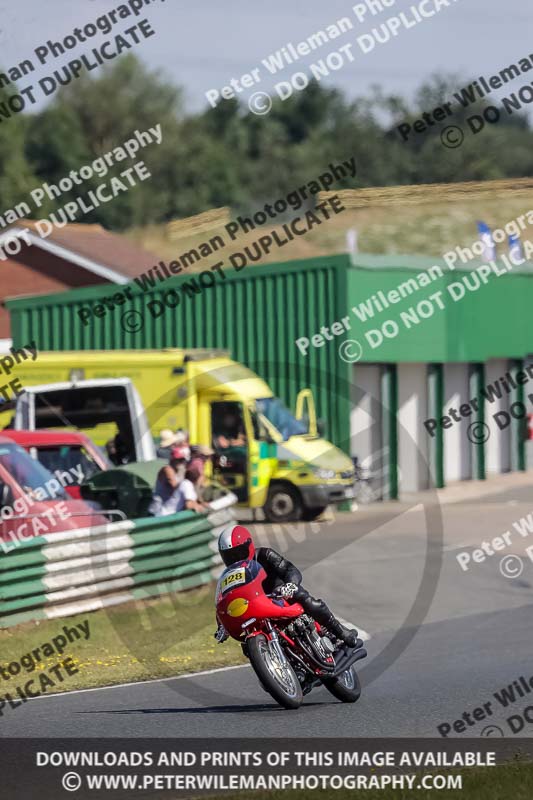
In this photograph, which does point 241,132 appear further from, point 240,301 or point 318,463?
point 318,463

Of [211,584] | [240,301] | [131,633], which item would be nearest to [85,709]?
[131,633]

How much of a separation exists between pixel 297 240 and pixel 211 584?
68.3m

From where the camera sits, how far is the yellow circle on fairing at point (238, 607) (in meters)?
9.91

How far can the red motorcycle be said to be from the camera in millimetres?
9844
